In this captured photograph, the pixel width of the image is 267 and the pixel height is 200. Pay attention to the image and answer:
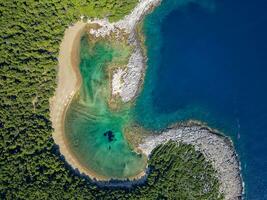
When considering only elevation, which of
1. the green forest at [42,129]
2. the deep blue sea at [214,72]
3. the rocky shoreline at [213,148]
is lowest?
the green forest at [42,129]

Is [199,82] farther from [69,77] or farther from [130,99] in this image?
[69,77]

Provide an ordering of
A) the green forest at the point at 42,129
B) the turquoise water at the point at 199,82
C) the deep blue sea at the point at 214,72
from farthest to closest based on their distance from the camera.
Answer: the deep blue sea at the point at 214,72 < the turquoise water at the point at 199,82 < the green forest at the point at 42,129

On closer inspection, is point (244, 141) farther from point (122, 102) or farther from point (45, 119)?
point (45, 119)

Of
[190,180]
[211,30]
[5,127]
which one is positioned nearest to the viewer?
[5,127]

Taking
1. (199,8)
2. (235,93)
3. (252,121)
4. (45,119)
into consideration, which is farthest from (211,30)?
(45,119)

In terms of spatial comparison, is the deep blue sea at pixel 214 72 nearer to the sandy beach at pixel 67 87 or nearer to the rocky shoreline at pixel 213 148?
the rocky shoreline at pixel 213 148

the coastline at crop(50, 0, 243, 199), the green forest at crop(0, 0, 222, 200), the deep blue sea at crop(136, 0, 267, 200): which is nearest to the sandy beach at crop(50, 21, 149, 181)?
the coastline at crop(50, 0, 243, 199)

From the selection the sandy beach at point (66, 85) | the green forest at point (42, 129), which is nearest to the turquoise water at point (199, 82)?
the sandy beach at point (66, 85)

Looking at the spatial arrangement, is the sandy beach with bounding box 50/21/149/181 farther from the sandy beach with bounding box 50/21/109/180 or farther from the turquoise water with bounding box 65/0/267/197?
the turquoise water with bounding box 65/0/267/197
